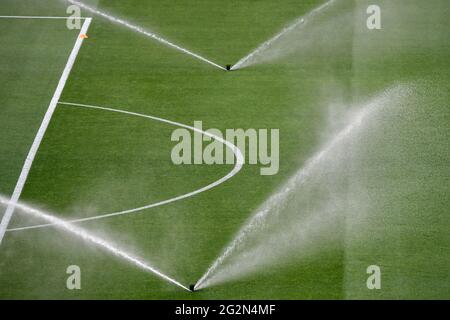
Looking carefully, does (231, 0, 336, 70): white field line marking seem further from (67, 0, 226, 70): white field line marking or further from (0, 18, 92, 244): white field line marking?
(0, 18, 92, 244): white field line marking

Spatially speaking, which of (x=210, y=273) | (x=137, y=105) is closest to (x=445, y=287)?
(x=210, y=273)

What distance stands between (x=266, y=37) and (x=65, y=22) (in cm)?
431

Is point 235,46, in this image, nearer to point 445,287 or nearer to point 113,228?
point 113,228

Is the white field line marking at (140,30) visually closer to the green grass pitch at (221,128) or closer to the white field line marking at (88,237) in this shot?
the green grass pitch at (221,128)

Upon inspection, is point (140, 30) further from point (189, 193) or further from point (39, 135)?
point (189, 193)

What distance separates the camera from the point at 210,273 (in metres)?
12.9

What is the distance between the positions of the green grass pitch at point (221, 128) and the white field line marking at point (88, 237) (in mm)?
108

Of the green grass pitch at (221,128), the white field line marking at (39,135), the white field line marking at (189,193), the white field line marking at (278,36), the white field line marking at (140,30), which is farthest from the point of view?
the white field line marking at (140,30)

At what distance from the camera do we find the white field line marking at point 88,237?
13.0 meters

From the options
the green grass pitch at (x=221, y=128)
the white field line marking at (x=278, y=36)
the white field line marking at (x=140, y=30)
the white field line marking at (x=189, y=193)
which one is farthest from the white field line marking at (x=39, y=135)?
the white field line marking at (x=278, y=36)

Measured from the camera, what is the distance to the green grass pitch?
12953mm

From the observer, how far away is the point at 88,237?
13.7 meters

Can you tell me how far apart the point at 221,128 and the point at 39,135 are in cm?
310

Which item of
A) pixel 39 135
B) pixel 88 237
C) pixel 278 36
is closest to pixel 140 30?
pixel 278 36
